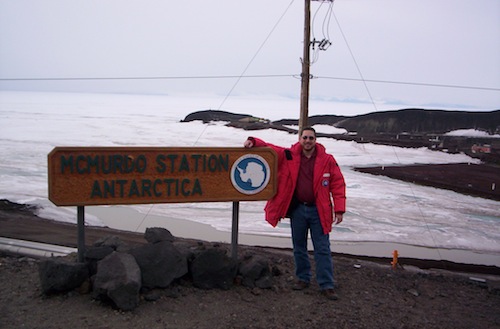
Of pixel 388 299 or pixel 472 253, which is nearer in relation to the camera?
pixel 388 299

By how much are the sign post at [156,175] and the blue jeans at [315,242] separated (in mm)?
512

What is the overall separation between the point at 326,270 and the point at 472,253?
18.1 feet

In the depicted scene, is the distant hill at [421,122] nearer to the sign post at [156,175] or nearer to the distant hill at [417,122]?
the distant hill at [417,122]

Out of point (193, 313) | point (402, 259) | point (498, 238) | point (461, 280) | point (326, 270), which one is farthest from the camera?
point (498, 238)

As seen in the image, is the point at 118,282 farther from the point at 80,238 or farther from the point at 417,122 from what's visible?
the point at 417,122

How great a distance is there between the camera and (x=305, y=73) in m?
9.51

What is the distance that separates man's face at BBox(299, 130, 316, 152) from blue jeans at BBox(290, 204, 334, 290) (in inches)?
25.8

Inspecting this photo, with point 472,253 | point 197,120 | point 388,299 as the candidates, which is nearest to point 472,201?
point 472,253


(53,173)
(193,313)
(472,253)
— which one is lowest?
(472,253)

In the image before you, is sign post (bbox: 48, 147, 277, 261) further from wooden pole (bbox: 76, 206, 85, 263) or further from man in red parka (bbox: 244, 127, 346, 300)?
man in red parka (bbox: 244, 127, 346, 300)

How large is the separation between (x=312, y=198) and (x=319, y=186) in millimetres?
170

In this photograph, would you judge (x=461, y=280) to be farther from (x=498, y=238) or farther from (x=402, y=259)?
(x=498, y=238)

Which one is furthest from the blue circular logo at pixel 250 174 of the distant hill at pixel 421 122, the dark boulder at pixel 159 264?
the distant hill at pixel 421 122

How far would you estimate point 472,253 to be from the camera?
31.4ft
